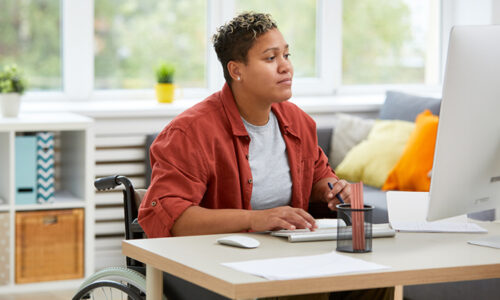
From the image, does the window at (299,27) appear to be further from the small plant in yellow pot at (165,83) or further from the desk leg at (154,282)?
the desk leg at (154,282)

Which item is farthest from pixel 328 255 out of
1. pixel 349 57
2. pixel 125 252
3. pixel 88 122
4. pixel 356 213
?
pixel 349 57

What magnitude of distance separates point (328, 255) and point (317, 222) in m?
0.42

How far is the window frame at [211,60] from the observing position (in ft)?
14.2

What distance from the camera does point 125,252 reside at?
183 centimetres

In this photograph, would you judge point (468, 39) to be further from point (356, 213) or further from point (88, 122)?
point (88, 122)

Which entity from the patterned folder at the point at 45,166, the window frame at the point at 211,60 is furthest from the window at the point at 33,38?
the patterned folder at the point at 45,166

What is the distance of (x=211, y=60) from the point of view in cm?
468

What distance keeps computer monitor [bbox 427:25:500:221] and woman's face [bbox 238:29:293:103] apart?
0.68 m

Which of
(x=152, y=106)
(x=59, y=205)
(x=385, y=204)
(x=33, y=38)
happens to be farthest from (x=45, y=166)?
(x=385, y=204)

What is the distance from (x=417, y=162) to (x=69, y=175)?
175cm

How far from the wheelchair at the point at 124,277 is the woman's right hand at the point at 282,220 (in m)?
0.30

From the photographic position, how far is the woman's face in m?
2.30

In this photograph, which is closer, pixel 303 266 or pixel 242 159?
pixel 303 266

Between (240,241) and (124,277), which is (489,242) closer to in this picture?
(240,241)
